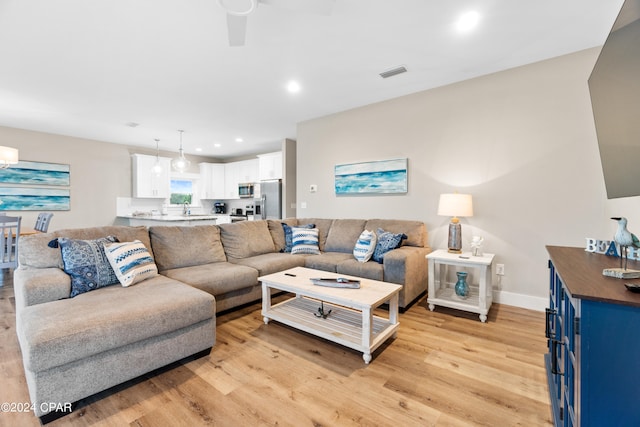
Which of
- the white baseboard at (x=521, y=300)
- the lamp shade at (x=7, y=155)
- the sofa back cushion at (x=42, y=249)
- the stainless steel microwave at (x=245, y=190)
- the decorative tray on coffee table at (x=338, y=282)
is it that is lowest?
the white baseboard at (x=521, y=300)

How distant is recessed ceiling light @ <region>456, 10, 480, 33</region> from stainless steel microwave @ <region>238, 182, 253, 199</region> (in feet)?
18.8

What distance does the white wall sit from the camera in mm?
2637

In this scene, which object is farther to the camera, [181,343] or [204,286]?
[204,286]

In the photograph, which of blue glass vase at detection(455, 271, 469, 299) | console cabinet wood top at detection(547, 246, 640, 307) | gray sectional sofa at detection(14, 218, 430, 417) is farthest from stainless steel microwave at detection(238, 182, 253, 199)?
console cabinet wood top at detection(547, 246, 640, 307)

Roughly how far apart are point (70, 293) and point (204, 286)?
889mm

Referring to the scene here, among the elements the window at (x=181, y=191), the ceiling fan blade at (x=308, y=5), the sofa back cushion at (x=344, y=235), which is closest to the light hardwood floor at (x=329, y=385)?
the sofa back cushion at (x=344, y=235)

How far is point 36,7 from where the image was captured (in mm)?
2037

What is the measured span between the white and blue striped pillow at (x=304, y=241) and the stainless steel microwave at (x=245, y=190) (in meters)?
3.63

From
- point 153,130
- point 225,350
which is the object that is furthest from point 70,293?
point 153,130

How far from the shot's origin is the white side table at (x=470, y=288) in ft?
8.63

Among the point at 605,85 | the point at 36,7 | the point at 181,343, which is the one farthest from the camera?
the point at 36,7

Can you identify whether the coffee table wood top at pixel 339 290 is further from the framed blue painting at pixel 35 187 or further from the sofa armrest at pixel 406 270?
the framed blue painting at pixel 35 187

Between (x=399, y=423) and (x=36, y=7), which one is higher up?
(x=36, y=7)

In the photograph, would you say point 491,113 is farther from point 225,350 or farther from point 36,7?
point 36,7
